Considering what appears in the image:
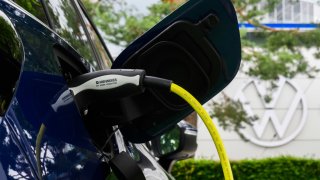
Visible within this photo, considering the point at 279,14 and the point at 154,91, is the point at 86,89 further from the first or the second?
the point at 279,14

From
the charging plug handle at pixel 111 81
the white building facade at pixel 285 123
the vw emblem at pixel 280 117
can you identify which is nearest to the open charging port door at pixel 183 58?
the charging plug handle at pixel 111 81

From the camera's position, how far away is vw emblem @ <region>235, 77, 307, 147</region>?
69.3ft

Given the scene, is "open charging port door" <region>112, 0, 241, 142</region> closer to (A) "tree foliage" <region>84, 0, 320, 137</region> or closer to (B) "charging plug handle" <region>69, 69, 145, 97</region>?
(B) "charging plug handle" <region>69, 69, 145, 97</region>

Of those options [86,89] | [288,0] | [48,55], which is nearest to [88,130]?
[86,89]

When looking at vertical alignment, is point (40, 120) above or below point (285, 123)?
below

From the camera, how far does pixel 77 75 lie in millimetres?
1391

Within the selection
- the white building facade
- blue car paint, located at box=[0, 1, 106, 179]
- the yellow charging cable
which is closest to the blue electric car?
blue car paint, located at box=[0, 1, 106, 179]

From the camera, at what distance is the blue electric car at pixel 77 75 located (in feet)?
3.43

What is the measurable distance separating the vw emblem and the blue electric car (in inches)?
767

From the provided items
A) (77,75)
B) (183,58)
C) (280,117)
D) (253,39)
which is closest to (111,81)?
(77,75)

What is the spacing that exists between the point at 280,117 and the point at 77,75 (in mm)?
20681

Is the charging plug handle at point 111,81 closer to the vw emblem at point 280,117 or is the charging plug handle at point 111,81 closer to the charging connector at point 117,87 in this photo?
the charging connector at point 117,87

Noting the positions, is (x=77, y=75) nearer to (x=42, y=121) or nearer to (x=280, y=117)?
(x=42, y=121)

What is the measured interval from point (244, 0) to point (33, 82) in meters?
11.2
